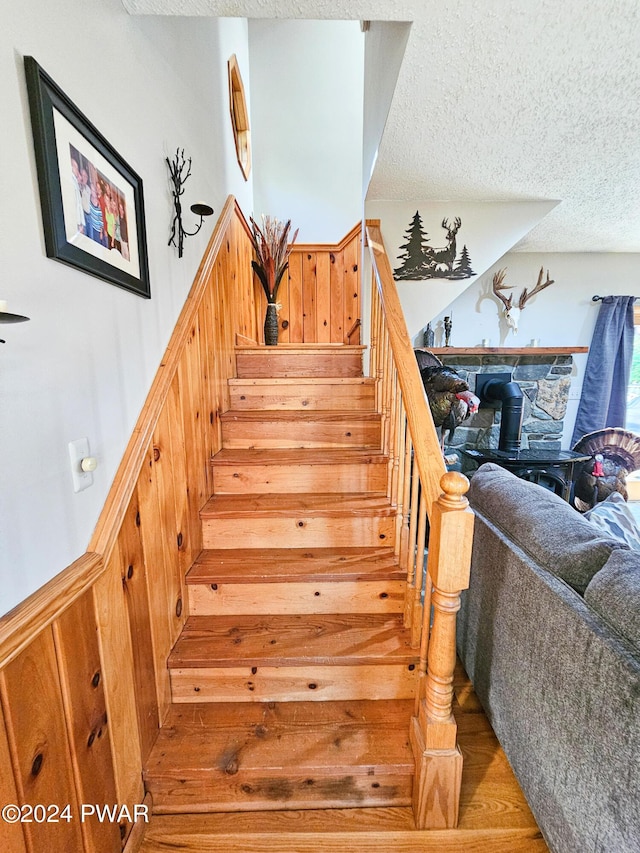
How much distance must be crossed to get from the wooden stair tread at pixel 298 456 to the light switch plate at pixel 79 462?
0.96m

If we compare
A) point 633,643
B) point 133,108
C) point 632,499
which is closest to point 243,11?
point 133,108

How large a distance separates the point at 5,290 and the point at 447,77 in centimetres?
170

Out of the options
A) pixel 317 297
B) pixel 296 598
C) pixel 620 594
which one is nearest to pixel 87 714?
pixel 296 598

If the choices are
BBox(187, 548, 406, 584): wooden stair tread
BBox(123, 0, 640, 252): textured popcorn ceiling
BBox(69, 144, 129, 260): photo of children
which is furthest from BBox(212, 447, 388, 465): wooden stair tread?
BBox(123, 0, 640, 252): textured popcorn ceiling

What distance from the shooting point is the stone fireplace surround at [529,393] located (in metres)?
3.56

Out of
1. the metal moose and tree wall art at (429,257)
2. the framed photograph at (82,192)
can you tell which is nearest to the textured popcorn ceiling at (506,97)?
the metal moose and tree wall art at (429,257)

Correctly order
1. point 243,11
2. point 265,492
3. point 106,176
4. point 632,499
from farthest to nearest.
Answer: point 632,499 < point 265,492 < point 243,11 < point 106,176

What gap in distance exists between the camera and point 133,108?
3.67 ft

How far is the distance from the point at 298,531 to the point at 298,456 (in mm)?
412

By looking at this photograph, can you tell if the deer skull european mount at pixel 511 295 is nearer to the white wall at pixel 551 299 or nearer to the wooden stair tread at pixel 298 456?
the white wall at pixel 551 299

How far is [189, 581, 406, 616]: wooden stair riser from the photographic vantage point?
4.92 feet

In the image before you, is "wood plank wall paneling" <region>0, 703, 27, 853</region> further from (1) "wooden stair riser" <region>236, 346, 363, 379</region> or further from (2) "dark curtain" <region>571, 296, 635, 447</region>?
(2) "dark curtain" <region>571, 296, 635, 447</region>

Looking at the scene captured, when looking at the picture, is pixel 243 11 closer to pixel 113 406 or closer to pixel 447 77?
pixel 447 77

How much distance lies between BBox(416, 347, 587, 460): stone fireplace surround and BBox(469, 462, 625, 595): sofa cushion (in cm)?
211
